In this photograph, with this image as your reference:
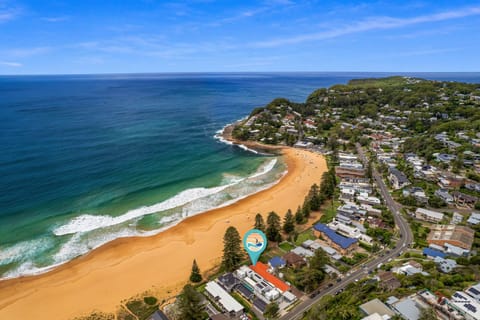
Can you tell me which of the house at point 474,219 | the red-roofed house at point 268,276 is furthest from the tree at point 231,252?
the house at point 474,219

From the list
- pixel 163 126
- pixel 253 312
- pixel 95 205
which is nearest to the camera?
pixel 253 312

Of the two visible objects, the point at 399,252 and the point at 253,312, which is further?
the point at 399,252

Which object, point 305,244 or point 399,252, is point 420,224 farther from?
point 305,244

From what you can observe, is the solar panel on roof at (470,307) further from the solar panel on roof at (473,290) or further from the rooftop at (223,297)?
the rooftop at (223,297)

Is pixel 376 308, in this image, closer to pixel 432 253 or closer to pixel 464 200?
pixel 432 253

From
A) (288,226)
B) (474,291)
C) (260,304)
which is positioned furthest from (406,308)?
(288,226)

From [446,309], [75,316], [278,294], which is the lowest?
[75,316]

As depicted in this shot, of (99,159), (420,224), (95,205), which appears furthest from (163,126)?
(420,224)
